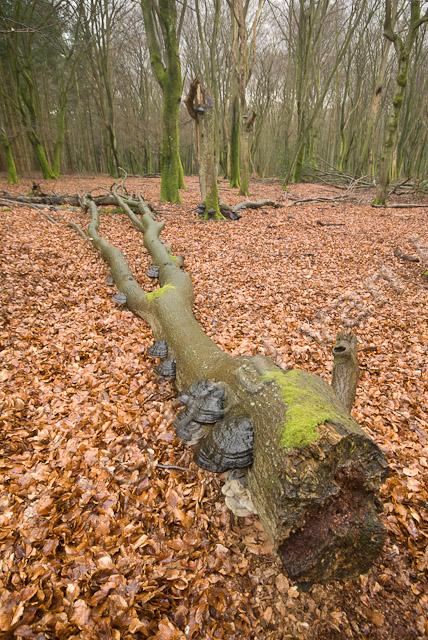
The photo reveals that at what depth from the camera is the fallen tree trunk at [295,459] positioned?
2049 millimetres

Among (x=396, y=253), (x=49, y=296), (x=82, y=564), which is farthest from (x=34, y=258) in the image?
(x=396, y=253)

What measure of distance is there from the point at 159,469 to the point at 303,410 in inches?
65.6

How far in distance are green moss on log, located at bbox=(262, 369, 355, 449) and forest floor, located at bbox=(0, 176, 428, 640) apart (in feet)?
3.75

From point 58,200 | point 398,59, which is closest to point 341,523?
point 58,200

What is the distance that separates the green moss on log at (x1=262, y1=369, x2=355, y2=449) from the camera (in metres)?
2.11

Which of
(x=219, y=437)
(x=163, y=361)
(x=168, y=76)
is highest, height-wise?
(x=168, y=76)

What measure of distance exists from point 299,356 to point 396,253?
5364mm

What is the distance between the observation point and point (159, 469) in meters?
3.14

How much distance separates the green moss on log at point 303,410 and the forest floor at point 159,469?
114cm

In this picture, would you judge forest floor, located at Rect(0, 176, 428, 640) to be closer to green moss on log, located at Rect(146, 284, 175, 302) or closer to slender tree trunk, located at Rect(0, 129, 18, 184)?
green moss on log, located at Rect(146, 284, 175, 302)

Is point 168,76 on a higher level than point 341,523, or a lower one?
higher

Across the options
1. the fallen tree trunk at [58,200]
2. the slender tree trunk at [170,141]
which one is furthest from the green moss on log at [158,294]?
the slender tree trunk at [170,141]

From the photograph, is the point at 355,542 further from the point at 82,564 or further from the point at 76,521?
the point at 76,521

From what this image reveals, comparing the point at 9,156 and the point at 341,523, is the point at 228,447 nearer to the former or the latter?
the point at 341,523
